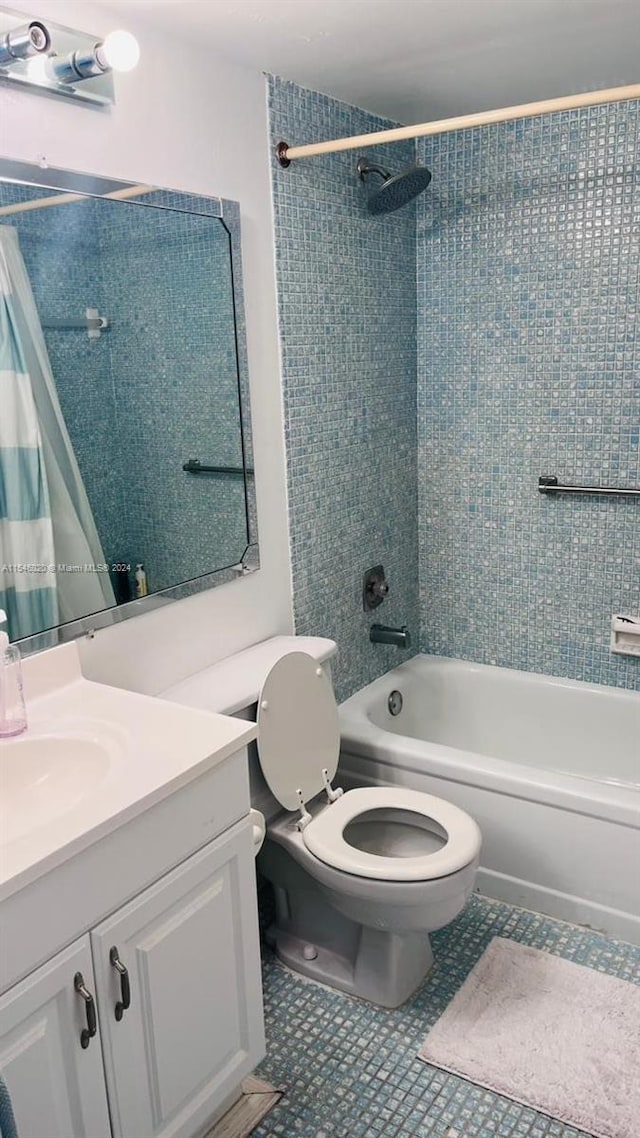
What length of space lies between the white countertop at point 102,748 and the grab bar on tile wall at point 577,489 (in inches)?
63.3

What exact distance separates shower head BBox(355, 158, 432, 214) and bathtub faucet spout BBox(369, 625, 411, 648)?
4.22 feet

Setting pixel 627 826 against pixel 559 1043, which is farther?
pixel 627 826

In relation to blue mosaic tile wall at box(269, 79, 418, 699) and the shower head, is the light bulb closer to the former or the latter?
blue mosaic tile wall at box(269, 79, 418, 699)

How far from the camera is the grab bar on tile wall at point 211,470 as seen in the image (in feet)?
7.09

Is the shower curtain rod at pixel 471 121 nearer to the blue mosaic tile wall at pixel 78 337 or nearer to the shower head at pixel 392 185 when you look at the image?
the shower head at pixel 392 185

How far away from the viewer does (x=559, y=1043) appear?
200cm

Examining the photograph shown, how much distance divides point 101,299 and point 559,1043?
75.7 inches

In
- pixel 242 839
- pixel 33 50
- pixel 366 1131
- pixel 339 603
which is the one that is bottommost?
pixel 366 1131

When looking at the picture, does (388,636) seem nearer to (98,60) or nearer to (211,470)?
(211,470)

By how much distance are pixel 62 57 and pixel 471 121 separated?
899mm

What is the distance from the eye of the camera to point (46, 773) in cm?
161

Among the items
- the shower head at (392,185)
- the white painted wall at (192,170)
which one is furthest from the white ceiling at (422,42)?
the shower head at (392,185)

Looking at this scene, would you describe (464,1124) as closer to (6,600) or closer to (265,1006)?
(265,1006)

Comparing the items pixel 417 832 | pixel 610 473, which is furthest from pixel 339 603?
pixel 610 473
